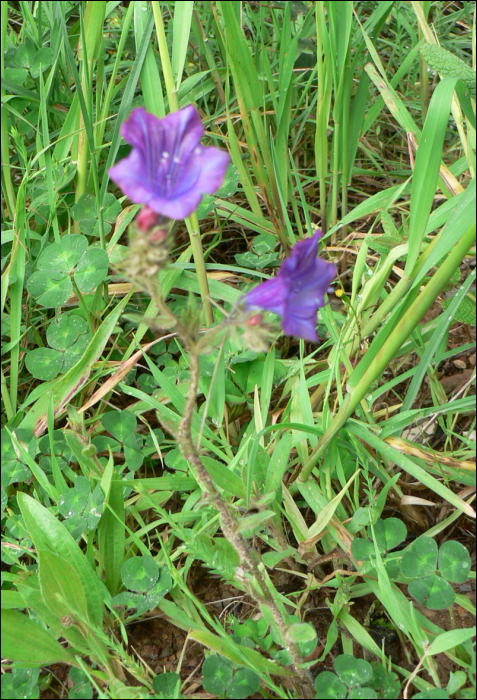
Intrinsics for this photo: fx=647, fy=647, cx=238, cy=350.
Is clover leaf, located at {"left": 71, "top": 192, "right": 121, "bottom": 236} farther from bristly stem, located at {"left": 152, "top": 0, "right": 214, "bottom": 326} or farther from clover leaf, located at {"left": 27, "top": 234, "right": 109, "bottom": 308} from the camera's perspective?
bristly stem, located at {"left": 152, "top": 0, "right": 214, "bottom": 326}

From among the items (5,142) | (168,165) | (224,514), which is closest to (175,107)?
(5,142)

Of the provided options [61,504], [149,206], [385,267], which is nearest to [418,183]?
[385,267]

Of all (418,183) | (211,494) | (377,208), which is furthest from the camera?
(377,208)

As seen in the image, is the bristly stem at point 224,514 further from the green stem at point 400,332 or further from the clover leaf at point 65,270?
the clover leaf at point 65,270

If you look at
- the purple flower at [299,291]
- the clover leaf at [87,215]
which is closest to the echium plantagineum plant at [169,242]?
the purple flower at [299,291]

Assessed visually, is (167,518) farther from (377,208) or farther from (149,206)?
(377,208)

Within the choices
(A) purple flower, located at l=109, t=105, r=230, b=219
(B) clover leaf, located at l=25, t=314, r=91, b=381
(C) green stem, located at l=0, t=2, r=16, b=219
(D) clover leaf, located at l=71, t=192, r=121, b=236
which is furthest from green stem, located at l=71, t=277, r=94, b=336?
(A) purple flower, located at l=109, t=105, r=230, b=219
